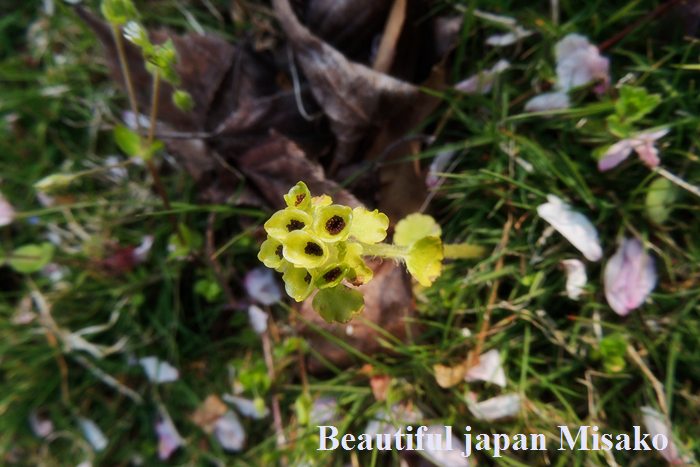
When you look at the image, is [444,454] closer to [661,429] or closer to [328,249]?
[661,429]

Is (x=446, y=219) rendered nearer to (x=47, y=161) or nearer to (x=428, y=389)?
(x=428, y=389)

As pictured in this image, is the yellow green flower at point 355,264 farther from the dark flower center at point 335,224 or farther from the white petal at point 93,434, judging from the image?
the white petal at point 93,434

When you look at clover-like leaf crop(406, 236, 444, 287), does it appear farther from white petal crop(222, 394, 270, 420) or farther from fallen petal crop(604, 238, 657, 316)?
white petal crop(222, 394, 270, 420)

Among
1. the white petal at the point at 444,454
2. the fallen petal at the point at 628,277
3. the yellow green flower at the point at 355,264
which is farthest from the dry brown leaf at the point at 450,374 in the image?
the yellow green flower at the point at 355,264

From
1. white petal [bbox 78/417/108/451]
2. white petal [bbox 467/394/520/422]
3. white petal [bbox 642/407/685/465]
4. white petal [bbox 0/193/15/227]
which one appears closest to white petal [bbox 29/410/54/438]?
white petal [bbox 78/417/108/451]

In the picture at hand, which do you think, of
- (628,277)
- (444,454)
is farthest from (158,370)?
(628,277)

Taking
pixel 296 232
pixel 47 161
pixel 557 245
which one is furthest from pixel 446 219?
pixel 47 161

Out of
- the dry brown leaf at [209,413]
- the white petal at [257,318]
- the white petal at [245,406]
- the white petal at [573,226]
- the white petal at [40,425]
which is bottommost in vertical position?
the white petal at [40,425]
